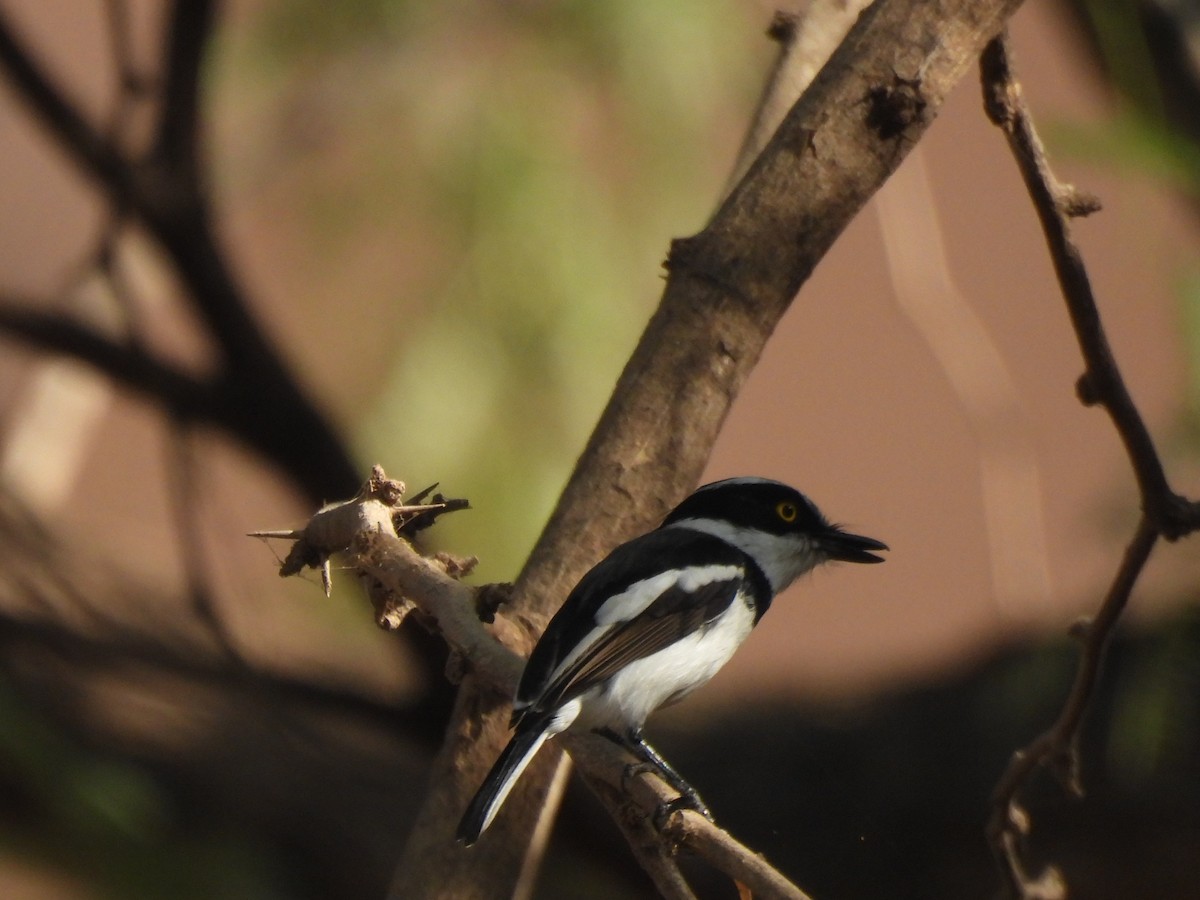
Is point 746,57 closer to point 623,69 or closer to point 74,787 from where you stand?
point 623,69

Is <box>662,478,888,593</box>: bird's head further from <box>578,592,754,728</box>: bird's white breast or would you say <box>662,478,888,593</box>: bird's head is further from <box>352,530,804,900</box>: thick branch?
<box>352,530,804,900</box>: thick branch

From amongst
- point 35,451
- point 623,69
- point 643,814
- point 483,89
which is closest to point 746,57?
point 623,69

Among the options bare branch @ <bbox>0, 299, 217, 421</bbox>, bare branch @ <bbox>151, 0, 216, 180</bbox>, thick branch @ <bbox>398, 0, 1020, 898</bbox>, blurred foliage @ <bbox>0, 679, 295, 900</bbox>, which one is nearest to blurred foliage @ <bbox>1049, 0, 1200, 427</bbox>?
thick branch @ <bbox>398, 0, 1020, 898</bbox>

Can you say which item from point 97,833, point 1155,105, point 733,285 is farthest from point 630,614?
point 1155,105

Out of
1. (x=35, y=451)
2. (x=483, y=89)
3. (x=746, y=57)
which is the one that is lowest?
(x=35, y=451)

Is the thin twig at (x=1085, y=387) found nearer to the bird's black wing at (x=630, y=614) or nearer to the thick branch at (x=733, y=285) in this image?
the thick branch at (x=733, y=285)

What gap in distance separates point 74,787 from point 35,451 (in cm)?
225

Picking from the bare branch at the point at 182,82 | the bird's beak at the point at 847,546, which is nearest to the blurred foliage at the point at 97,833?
the bird's beak at the point at 847,546

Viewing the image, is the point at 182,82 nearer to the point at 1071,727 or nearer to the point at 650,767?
the point at 650,767

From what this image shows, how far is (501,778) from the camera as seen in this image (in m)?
2.02

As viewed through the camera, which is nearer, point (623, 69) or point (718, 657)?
point (718, 657)

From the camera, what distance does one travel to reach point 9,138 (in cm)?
610

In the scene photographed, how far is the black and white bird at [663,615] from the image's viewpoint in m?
2.06

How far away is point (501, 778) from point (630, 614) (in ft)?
1.21
